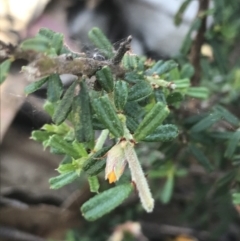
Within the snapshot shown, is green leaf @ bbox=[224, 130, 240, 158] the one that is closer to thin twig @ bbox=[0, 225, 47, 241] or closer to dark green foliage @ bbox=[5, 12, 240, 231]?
dark green foliage @ bbox=[5, 12, 240, 231]

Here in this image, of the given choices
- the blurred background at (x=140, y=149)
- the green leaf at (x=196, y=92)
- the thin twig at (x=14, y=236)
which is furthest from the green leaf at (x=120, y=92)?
the thin twig at (x=14, y=236)

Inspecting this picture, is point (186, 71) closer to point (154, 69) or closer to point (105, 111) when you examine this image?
point (154, 69)

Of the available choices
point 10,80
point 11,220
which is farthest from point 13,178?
point 10,80

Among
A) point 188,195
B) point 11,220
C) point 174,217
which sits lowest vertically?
point 11,220

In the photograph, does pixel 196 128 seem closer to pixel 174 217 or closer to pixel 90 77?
pixel 90 77

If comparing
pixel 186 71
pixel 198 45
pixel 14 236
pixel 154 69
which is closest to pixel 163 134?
pixel 154 69

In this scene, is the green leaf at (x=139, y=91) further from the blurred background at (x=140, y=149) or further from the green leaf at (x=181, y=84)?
the blurred background at (x=140, y=149)
